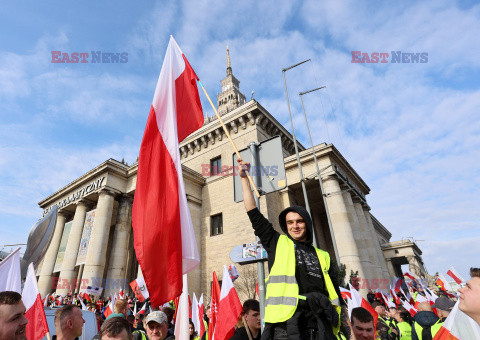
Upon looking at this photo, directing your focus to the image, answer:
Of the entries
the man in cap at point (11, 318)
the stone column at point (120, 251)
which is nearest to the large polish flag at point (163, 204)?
the man in cap at point (11, 318)

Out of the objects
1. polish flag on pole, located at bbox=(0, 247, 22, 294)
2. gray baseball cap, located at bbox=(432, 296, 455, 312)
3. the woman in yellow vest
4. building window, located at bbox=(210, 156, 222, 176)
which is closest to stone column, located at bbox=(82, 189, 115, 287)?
building window, located at bbox=(210, 156, 222, 176)

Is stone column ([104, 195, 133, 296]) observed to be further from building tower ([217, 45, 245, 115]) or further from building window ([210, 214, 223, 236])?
building tower ([217, 45, 245, 115])

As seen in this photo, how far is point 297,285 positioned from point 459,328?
82.1 inches

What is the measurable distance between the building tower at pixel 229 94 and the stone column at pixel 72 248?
61827 millimetres

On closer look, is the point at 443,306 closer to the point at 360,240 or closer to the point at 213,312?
the point at 213,312

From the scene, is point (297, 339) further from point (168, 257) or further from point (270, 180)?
point (270, 180)

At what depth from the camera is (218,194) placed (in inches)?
963

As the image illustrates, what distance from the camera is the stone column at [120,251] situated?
19.8m

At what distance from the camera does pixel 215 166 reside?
88.8 feet

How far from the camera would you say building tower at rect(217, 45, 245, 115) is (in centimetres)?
8240

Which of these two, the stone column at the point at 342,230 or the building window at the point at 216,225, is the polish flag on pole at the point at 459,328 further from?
the building window at the point at 216,225

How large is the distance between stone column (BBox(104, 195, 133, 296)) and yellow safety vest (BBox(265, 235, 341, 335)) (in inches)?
805

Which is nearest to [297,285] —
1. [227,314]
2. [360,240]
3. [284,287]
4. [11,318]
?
[284,287]

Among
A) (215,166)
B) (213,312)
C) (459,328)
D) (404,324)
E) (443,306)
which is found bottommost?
(404,324)
